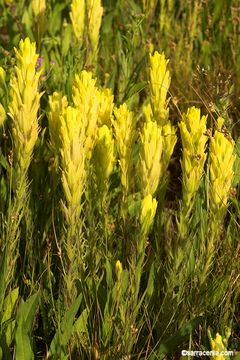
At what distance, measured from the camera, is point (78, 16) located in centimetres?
267

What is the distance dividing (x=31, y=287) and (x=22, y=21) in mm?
1884

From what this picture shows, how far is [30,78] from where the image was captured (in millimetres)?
1745

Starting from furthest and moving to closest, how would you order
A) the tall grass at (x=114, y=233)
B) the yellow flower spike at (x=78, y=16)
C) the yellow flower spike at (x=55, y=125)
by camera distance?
the yellow flower spike at (x=78, y=16), the yellow flower spike at (x=55, y=125), the tall grass at (x=114, y=233)

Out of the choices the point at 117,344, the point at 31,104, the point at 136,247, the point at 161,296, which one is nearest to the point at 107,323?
the point at 117,344

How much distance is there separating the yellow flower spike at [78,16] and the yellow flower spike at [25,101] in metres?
→ 0.86

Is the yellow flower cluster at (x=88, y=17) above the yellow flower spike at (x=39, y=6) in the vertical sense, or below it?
below

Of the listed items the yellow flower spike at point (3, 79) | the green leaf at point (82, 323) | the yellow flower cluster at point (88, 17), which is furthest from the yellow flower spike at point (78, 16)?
the green leaf at point (82, 323)

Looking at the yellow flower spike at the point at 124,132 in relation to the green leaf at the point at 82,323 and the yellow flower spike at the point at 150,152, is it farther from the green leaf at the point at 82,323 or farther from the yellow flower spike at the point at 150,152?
the green leaf at the point at 82,323

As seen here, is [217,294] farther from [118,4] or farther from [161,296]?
[118,4]

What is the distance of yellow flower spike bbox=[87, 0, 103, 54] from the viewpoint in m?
2.52

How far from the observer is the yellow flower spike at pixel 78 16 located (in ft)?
8.54

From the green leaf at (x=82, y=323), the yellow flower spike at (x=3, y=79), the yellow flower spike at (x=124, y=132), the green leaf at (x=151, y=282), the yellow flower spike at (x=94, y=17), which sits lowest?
the green leaf at (x=82, y=323)

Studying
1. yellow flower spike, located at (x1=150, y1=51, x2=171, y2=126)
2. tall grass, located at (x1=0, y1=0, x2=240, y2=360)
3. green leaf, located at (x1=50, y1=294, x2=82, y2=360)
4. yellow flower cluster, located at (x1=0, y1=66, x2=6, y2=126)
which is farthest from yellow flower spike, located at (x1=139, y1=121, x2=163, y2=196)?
yellow flower cluster, located at (x1=0, y1=66, x2=6, y2=126)

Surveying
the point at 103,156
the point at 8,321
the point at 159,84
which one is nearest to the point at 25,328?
the point at 8,321
